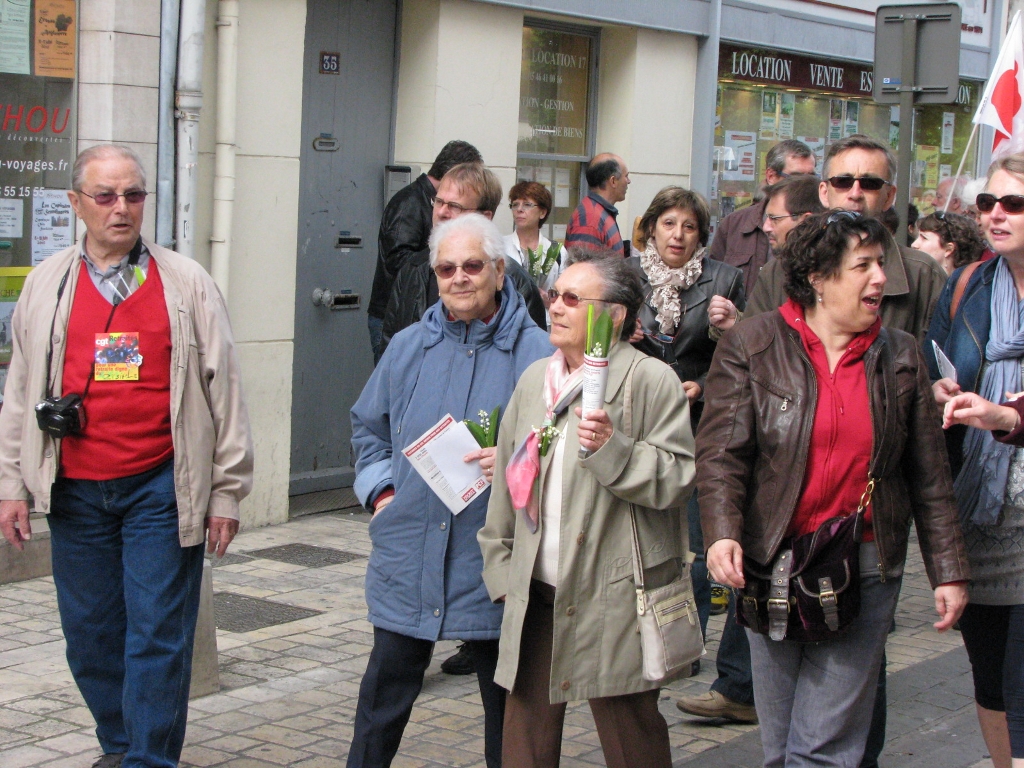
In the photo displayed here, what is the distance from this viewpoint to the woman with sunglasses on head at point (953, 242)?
320 inches

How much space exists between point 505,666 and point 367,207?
5.79 metres

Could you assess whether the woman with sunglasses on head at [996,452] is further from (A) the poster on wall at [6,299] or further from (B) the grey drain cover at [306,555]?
(A) the poster on wall at [6,299]

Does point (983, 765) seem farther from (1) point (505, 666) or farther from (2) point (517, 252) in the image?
(2) point (517, 252)

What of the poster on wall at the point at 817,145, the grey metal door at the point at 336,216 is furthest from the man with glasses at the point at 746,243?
the poster on wall at the point at 817,145

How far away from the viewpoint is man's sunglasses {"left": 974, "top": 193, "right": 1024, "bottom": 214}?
164 inches

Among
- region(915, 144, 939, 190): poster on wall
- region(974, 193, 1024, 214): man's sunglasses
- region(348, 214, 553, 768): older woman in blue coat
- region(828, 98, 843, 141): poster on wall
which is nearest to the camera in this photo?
region(974, 193, 1024, 214): man's sunglasses

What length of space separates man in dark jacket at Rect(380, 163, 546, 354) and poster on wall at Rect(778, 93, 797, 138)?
772 cm

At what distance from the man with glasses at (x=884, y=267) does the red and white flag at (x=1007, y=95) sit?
13.6 feet

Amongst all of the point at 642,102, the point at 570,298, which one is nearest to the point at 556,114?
the point at 642,102

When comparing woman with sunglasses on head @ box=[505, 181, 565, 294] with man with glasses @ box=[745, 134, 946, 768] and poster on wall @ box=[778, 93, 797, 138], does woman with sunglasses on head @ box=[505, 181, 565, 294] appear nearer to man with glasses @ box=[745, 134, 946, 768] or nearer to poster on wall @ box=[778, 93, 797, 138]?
man with glasses @ box=[745, 134, 946, 768]

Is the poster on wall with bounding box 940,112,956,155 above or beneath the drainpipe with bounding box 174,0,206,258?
above

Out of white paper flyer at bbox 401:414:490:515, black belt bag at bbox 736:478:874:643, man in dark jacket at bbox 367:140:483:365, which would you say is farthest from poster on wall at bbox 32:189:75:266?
black belt bag at bbox 736:478:874:643

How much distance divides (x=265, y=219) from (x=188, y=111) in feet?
3.03

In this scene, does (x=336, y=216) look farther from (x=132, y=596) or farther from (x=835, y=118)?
(x=835, y=118)
